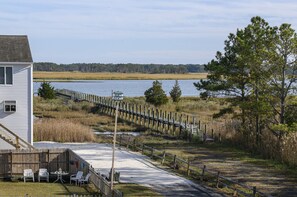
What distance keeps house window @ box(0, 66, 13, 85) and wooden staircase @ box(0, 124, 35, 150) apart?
3050 mm

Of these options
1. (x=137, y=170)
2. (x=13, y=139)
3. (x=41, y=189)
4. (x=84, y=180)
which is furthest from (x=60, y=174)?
(x=13, y=139)

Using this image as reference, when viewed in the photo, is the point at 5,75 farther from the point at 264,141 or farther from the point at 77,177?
the point at 264,141

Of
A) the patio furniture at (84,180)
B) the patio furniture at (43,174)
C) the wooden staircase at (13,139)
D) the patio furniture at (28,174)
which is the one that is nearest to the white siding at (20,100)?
the wooden staircase at (13,139)

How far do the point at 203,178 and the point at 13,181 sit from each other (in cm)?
954

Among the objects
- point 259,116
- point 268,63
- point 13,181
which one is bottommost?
point 13,181

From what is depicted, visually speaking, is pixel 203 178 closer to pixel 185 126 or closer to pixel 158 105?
pixel 185 126

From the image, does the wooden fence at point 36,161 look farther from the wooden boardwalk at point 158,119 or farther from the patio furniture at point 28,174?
the wooden boardwalk at point 158,119

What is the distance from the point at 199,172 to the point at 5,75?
14.7m

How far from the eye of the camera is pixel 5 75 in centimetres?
3866

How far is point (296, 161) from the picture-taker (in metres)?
33.4

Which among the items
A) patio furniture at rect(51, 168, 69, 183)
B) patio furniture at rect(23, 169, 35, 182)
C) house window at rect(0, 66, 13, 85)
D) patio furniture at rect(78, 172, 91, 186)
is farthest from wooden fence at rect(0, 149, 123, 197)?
house window at rect(0, 66, 13, 85)

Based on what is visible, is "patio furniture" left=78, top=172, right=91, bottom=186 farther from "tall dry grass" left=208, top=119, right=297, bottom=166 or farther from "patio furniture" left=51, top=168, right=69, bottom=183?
"tall dry grass" left=208, top=119, right=297, bottom=166

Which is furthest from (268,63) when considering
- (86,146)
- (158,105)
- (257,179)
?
(158,105)

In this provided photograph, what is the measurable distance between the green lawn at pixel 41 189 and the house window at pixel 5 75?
35.1 ft
